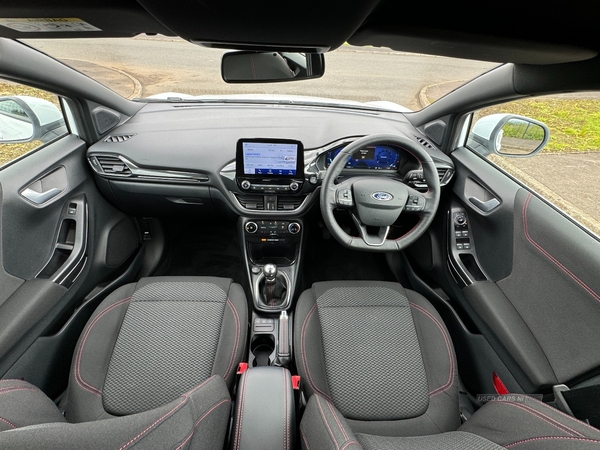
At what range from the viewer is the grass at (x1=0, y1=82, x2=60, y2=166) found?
188 centimetres

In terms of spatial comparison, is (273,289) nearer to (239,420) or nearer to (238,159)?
(238,159)

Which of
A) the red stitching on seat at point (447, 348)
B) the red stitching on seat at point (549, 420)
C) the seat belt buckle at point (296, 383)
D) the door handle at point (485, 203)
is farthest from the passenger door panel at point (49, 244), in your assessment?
the door handle at point (485, 203)

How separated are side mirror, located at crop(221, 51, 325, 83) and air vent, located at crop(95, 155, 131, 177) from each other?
102 cm

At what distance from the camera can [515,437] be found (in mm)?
1007

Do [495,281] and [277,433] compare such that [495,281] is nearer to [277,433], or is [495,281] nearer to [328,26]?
[277,433]

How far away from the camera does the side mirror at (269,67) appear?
1.38m

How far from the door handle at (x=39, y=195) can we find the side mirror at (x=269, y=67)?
1.18m

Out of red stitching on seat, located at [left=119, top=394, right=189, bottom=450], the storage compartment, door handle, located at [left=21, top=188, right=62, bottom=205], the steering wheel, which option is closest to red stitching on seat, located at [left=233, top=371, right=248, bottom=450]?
the storage compartment

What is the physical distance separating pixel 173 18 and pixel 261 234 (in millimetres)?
1621

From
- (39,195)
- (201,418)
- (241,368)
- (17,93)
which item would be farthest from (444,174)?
(17,93)

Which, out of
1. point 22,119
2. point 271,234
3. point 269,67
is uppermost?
point 269,67

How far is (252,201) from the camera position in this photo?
7.51 ft

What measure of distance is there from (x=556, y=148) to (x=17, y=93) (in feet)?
9.20

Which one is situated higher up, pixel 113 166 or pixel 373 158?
pixel 373 158
